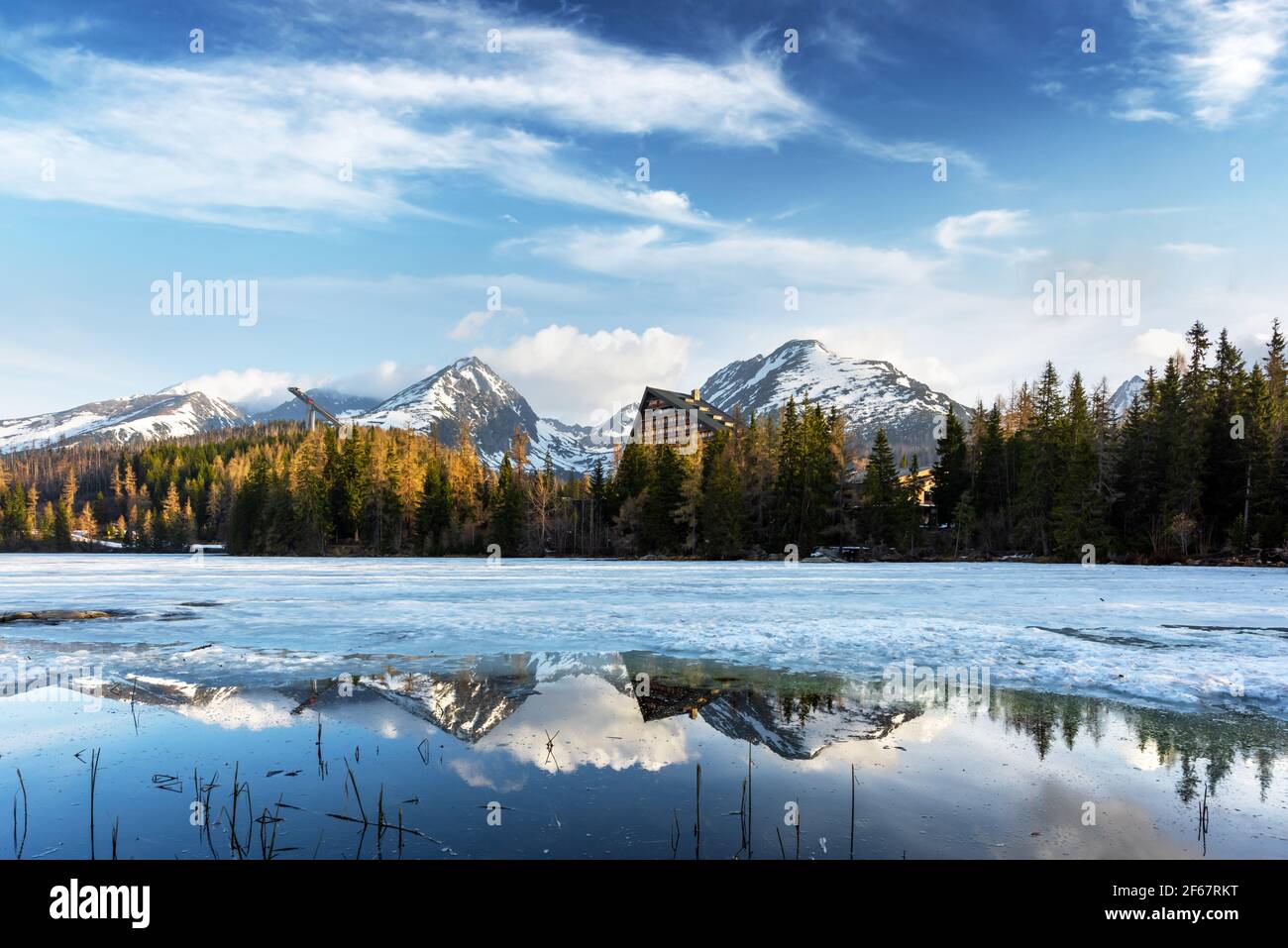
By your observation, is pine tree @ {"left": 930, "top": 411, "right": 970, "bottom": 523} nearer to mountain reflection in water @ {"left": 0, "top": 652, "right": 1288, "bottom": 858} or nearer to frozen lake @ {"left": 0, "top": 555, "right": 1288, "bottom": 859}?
frozen lake @ {"left": 0, "top": 555, "right": 1288, "bottom": 859}

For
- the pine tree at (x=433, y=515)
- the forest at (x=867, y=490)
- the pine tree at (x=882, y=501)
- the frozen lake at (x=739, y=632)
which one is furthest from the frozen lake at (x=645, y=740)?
the pine tree at (x=433, y=515)

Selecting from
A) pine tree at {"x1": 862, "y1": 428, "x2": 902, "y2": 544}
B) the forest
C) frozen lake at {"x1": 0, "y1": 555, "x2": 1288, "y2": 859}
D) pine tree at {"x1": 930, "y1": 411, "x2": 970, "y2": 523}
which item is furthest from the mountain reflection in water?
pine tree at {"x1": 930, "y1": 411, "x2": 970, "y2": 523}

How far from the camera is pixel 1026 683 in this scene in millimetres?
11758

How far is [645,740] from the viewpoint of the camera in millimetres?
8594

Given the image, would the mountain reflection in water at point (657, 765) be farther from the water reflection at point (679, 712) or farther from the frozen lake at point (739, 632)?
the frozen lake at point (739, 632)

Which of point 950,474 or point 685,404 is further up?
point 685,404

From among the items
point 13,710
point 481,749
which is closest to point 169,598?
point 13,710

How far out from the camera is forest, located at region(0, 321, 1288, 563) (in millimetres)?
58750

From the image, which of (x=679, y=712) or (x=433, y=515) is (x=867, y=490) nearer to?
(x=433, y=515)

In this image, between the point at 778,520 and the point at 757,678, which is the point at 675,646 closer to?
the point at 757,678

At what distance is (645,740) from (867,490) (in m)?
74.1

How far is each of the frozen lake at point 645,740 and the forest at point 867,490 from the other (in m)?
51.4

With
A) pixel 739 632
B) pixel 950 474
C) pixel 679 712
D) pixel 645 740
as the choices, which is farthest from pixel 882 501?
pixel 645 740

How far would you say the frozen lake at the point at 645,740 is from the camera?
5797mm
